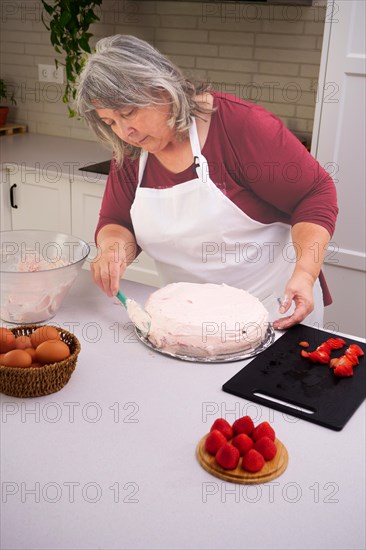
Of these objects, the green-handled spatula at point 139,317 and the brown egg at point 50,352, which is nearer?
the brown egg at point 50,352

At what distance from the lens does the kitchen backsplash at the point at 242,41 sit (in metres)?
2.81

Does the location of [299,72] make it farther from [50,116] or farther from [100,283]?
[100,283]

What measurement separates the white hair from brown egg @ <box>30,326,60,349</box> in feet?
2.26

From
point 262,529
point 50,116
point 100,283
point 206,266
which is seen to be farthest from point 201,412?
point 50,116

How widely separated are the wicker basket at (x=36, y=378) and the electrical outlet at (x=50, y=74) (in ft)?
8.09

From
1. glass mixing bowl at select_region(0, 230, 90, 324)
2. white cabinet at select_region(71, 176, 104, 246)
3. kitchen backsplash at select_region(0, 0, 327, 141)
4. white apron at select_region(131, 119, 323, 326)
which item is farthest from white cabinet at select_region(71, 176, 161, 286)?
glass mixing bowl at select_region(0, 230, 90, 324)

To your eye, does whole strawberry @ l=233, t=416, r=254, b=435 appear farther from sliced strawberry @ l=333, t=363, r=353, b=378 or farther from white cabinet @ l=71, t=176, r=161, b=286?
white cabinet @ l=71, t=176, r=161, b=286

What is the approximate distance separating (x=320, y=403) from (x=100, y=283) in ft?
2.15

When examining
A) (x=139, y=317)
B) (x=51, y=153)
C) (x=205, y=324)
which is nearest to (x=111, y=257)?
(x=139, y=317)

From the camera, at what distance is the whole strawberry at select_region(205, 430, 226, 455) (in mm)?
1055

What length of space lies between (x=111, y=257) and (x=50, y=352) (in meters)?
0.52

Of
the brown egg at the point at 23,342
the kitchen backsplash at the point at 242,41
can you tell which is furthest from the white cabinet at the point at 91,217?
the brown egg at the point at 23,342

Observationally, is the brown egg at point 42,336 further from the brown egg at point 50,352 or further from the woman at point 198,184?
the woman at point 198,184

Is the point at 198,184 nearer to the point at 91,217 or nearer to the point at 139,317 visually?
the point at 139,317
